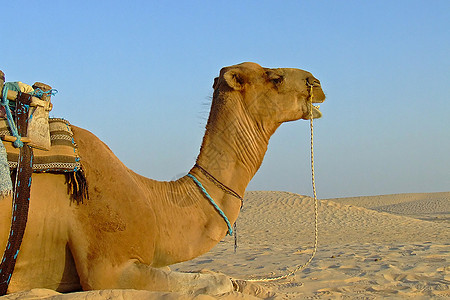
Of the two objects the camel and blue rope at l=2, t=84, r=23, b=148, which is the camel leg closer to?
the camel

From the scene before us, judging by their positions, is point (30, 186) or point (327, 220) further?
point (327, 220)

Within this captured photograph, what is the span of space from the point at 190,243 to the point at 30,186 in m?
1.26

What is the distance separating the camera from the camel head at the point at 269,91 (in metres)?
4.43

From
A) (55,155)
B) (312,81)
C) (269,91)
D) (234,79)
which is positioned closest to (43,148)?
(55,155)

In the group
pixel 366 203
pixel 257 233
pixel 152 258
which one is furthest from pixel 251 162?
pixel 366 203

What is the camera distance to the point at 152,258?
3.69 m

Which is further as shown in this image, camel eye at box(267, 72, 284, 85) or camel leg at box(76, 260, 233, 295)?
camel eye at box(267, 72, 284, 85)

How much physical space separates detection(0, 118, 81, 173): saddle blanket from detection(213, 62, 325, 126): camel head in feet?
4.91

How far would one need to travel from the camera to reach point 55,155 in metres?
3.37

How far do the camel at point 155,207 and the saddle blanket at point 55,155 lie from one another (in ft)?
0.39

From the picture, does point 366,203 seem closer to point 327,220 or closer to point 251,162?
point 327,220

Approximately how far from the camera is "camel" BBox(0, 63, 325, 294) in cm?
335

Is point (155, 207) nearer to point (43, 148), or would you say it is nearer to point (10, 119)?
point (43, 148)

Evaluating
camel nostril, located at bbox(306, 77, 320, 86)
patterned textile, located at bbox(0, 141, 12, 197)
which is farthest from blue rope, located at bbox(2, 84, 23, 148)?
camel nostril, located at bbox(306, 77, 320, 86)
